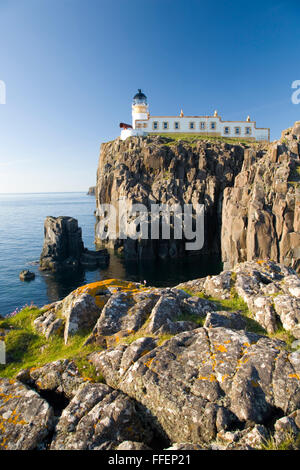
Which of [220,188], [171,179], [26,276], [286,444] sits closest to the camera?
[286,444]

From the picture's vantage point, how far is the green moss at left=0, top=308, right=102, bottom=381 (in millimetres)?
9353

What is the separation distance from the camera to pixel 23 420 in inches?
255

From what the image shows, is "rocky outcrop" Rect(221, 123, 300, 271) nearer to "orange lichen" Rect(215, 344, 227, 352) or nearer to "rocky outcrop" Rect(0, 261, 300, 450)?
"rocky outcrop" Rect(0, 261, 300, 450)

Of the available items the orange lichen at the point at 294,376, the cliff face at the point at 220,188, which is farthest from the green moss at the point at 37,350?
the cliff face at the point at 220,188

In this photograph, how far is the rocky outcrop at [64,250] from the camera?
60912 mm

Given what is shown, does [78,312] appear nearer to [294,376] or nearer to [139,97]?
[294,376]

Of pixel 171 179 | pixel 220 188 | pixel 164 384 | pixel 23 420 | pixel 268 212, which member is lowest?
pixel 23 420

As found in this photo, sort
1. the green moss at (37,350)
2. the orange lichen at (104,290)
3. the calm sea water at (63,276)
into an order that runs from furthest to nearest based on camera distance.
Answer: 1. the calm sea water at (63,276)
2. the orange lichen at (104,290)
3. the green moss at (37,350)

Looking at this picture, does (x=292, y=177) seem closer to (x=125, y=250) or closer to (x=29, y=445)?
(x=125, y=250)

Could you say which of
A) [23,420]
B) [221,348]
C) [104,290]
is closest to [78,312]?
[104,290]

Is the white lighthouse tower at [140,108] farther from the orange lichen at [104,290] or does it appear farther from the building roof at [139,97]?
the orange lichen at [104,290]

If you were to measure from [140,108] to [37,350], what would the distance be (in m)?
108

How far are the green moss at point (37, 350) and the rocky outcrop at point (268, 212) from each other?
3848 centimetres
